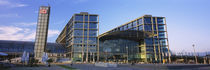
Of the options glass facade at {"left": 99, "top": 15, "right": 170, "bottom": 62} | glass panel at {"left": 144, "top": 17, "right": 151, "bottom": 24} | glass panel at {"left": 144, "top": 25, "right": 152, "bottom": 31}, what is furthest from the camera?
glass panel at {"left": 144, "top": 17, "right": 151, "bottom": 24}

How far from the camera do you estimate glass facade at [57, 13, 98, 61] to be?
85.9m

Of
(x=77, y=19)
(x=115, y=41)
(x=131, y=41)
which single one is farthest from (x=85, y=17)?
(x=131, y=41)

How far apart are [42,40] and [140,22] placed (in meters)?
62.6

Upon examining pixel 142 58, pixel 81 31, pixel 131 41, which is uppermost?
pixel 81 31

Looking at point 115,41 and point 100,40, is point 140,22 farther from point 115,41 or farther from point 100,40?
point 100,40

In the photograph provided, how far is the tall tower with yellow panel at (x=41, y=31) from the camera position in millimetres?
87188

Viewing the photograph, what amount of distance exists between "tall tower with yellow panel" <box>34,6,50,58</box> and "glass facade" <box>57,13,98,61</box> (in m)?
16.1

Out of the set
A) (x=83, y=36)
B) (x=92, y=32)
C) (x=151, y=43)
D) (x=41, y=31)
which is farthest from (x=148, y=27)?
(x=41, y=31)

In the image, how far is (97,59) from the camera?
286ft

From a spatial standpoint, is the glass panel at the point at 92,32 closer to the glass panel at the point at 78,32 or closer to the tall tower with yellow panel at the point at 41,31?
the glass panel at the point at 78,32

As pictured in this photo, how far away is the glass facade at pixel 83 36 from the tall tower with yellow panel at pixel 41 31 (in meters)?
16.1

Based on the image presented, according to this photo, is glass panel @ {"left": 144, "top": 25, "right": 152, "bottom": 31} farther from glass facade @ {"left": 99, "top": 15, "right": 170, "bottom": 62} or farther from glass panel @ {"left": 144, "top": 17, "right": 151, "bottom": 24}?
glass panel @ {"left": 144, "top": 17, "right": 151, "bottom": 24}

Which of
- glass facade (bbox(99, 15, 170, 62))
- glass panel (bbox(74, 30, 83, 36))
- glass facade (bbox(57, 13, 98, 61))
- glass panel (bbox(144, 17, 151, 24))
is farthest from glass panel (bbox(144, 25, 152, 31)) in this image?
glass panel (bbox(74, 30, 83, 36))

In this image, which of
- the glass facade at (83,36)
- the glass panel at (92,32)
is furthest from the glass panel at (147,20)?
the glass panel at (92,32)
